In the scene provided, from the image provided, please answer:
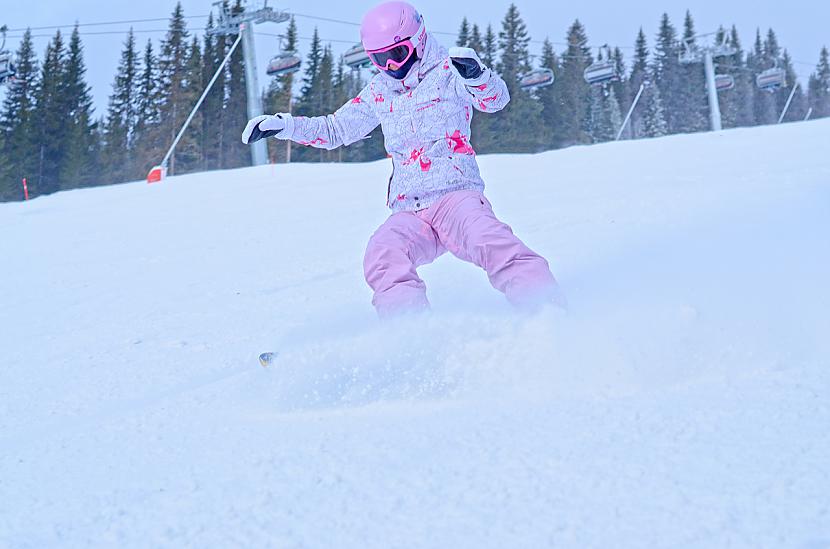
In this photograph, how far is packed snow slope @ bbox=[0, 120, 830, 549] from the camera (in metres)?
1.13

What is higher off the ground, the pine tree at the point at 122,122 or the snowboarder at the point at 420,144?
the pine tree at the point at 122,122

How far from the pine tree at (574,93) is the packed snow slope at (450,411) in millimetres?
51634

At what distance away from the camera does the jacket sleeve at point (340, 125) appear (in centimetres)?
300

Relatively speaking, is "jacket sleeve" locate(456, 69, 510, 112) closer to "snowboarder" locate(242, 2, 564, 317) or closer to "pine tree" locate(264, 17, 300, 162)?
"snowboarder" locate(242, 2, 564, 317)

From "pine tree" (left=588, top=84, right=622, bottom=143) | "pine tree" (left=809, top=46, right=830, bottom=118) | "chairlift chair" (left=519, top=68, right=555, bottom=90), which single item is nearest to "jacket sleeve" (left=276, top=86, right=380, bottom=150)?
"chairlift chair" (left=519, top=68, right=555, bottom=90)

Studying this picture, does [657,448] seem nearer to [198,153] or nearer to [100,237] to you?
[100,237]

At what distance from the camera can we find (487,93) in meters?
2.73

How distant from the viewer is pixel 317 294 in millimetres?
3945

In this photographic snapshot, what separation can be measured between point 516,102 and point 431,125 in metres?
49.2

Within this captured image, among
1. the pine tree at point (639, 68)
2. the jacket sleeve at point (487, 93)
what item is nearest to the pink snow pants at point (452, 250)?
the jacket sleeve at point (487, 93)

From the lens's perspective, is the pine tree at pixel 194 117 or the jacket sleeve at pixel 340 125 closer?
the jacket sleeve at pixel 340 125

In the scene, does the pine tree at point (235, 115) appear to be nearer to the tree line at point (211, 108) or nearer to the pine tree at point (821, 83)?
the tree line at point (211, 108)

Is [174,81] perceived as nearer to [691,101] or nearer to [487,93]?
[691,101]

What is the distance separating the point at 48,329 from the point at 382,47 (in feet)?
7.53
